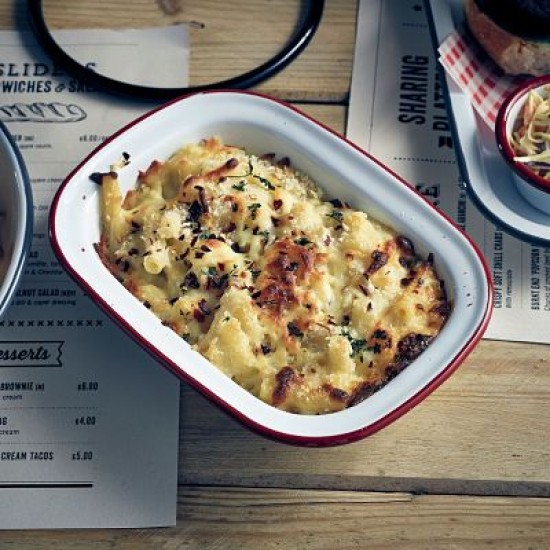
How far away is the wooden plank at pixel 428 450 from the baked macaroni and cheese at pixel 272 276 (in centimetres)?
Answer: 12

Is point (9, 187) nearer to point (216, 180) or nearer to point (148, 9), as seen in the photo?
point (216, 180)

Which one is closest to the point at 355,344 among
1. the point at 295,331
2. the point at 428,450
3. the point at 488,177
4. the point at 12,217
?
the point at 295,331

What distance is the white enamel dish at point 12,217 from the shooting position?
103 centimetres

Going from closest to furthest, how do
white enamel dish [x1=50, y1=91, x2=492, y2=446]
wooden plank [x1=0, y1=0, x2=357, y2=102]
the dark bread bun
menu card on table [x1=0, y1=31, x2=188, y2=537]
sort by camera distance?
white enamel dish [x1=50, y1=91, x2=492, y2=446] < menu card on table [x1=0, y1=31, x2=188, y2=537] < the dark bread bun < wooden plank [x1=0, y1=0, x2=357, y2=102]

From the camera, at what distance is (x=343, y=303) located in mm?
1037

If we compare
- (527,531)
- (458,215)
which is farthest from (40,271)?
(527,531)

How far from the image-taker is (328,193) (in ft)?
3.72

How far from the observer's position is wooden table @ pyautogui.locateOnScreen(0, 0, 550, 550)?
40.9 inches

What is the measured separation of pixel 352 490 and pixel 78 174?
0.49 m

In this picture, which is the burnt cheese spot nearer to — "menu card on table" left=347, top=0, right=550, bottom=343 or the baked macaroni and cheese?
the baked macaroni and cheese

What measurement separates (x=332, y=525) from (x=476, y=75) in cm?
65

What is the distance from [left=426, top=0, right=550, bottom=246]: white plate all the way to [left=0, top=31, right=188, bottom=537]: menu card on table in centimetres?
45

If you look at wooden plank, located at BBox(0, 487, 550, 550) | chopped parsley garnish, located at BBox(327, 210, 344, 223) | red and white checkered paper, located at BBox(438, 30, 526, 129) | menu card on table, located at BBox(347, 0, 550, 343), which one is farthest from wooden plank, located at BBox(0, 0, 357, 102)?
wooden plank, located at BBox(0, 487, 550, 550)

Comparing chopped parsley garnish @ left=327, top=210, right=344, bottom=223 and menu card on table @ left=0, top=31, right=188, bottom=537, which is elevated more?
chopped parsley garnish @ left=327, top=210, right=344, bottom=223
